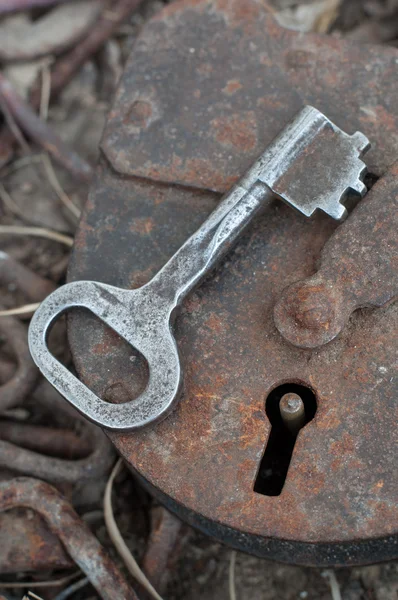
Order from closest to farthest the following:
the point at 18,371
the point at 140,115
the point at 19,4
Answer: the point at 140,115 → the point at 18,371 → the point at 19,4

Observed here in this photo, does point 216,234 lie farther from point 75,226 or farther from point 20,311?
point 75,226

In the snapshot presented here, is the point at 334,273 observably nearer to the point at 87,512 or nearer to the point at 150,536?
the point at 150,536

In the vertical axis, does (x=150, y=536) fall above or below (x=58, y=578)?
above

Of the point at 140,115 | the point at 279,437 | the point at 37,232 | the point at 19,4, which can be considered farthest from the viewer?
the point at 19,4

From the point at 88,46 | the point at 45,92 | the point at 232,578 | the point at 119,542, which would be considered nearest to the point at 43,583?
the point at 119,542

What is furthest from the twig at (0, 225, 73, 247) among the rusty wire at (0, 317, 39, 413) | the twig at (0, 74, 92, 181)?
the rusty wire at (0, 317, 39, 413)

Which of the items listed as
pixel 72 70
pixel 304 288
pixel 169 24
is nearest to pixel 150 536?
pixel 304 288

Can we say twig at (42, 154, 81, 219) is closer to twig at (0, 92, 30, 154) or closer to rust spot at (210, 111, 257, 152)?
twig at (0, 92, 30, 154)
